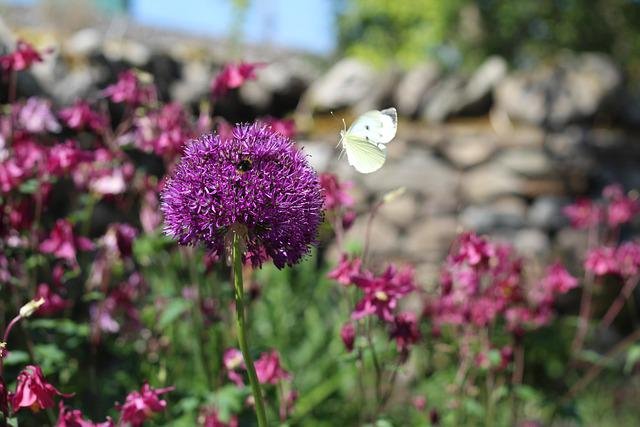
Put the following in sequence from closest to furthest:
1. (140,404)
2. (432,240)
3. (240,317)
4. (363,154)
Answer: (240,317) → (140,404) → (363,154) → (432,240)

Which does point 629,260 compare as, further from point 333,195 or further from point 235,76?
point 235,76

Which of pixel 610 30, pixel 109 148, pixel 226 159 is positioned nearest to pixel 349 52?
pixel 610 30

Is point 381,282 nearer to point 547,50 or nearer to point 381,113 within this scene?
point 381,113

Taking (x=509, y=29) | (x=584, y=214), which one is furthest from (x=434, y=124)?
(x=509, y=29)

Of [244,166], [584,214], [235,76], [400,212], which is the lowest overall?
[400,212]

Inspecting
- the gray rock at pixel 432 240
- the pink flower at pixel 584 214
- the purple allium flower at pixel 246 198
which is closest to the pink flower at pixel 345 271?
the purple allium flower at pixel 246 198

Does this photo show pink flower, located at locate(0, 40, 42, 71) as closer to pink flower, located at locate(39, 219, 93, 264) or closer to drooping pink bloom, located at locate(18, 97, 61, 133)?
drooping pink bloom, located at locate(18, 97, 61, 133)

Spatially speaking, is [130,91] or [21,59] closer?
[21,59]

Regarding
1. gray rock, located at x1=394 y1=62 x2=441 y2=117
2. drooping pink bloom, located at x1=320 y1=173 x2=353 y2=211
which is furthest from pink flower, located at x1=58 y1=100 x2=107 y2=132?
gray rock, located at x1=394 y1=62 x2=441 y2=117
